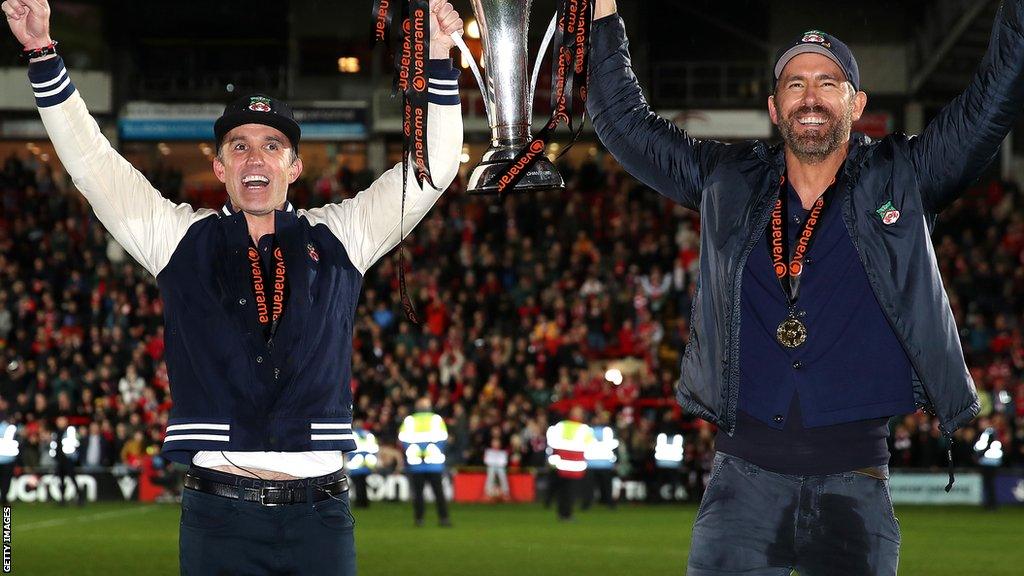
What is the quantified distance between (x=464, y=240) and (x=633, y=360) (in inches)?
201

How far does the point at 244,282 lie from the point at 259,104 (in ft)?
2.09

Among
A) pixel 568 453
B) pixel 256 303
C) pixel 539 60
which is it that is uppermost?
pixel 539 60

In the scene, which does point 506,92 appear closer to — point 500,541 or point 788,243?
point 788,243

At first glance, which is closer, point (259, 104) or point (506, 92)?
point (506, 92)

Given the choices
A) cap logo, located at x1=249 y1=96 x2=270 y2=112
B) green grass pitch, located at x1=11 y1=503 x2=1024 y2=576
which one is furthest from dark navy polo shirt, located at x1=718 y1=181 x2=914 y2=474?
green grass pitch, located at x1=11 y1=503 x2=1024 y2=576

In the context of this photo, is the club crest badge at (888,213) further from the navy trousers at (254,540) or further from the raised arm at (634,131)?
the navy trousers at (254,540)

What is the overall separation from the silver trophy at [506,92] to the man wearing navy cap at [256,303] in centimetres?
46

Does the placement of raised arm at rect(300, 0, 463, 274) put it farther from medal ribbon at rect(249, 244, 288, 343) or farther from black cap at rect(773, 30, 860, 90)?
black cap at rect(773, 30, 860, 90)

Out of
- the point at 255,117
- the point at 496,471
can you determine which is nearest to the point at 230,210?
the point at 255,117

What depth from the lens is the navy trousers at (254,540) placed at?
14.7 ft

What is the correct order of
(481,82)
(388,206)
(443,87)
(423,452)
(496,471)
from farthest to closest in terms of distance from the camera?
(496,471) → (423,452) → (388,206) → (443,87) → (481,82)

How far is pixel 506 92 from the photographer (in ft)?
13.2

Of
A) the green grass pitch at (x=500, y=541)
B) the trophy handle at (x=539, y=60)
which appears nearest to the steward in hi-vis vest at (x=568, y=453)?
the green grass pitch at (x=500, y=541)

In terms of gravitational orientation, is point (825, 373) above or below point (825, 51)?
below
